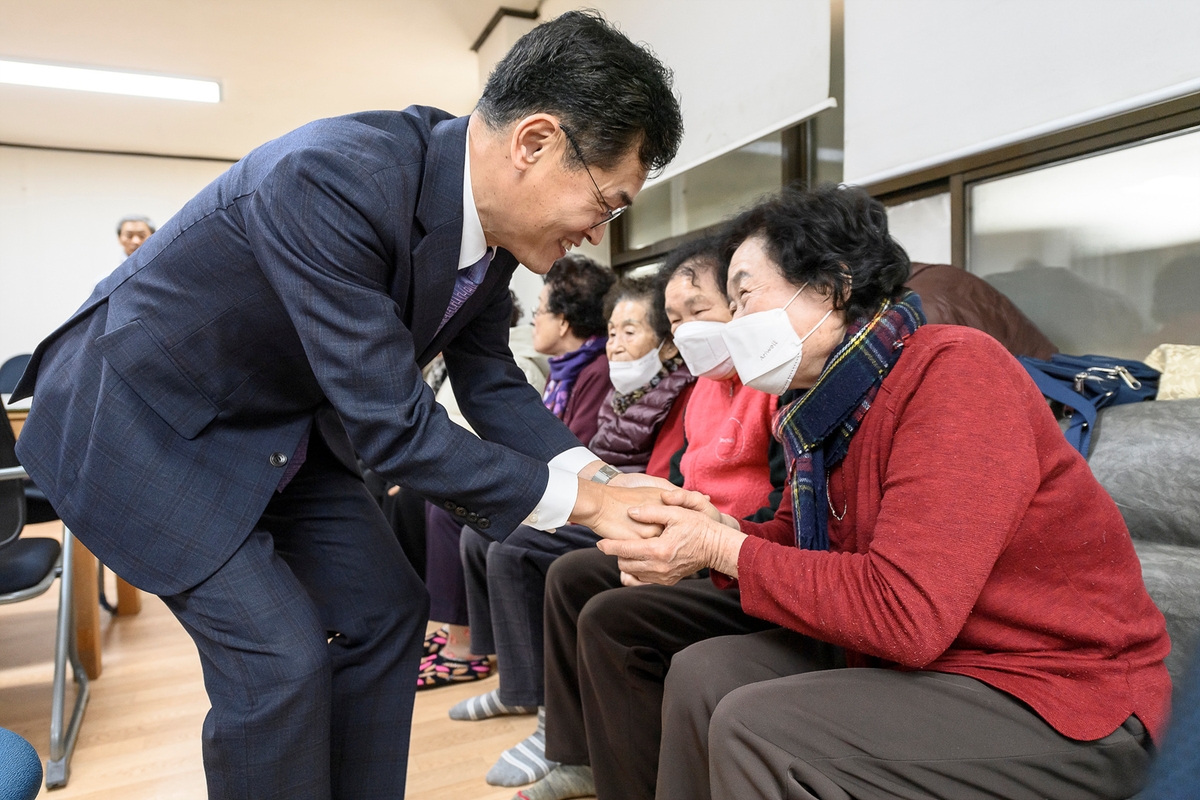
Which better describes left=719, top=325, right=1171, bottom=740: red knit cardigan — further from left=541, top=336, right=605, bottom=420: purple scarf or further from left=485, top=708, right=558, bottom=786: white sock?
left=541, top=336, right=605, bottom=420: purple scarf

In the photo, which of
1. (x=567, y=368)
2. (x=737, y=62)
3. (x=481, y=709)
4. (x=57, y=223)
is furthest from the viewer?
(x=57, y=223)

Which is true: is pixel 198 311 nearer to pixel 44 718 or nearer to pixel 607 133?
pixel 607 133

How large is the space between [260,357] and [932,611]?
3.04ft

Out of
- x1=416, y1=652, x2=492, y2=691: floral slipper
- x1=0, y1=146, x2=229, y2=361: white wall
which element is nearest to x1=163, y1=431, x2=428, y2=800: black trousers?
x1=416, y1=652, x2=492, y2=691: floral slipper

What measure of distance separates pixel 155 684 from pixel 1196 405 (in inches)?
109

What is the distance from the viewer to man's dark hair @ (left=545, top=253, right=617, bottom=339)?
2.76 m

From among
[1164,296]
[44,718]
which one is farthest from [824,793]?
[44,718]

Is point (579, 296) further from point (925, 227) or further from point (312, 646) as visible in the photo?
Result: point (312, 646)

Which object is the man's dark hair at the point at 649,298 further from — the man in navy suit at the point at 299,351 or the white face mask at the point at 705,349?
the man in navy suit at the point at 299,351

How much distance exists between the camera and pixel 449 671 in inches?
93.1

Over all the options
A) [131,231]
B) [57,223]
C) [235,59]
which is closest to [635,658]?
[131,231]

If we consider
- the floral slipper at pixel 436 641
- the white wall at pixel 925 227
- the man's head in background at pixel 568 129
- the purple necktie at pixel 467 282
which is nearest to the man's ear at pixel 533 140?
the man's head in background at pixel 568 129

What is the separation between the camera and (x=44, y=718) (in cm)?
219

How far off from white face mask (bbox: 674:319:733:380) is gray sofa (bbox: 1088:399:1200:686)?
73 cm
